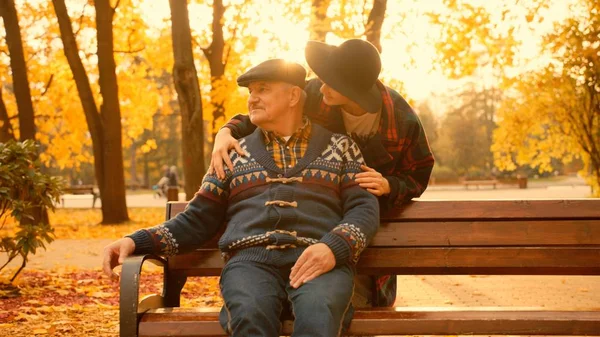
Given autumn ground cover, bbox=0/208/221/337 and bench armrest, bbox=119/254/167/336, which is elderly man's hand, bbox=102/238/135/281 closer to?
bench armrest, bbox=119/254/167/336

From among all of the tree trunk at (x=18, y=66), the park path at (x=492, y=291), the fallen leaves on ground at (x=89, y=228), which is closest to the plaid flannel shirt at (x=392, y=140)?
the park path at (x=492, y=291)

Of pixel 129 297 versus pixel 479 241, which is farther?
pixel 479 241

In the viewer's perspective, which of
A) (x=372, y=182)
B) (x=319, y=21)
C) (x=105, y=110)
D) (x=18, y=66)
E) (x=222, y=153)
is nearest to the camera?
(x=372, y=182)

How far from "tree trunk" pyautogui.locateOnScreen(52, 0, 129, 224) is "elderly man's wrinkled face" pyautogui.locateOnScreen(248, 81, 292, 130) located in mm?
12964

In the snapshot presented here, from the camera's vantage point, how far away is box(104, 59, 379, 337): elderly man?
11.2ft

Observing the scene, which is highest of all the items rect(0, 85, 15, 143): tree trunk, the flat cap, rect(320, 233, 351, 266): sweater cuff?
the flat cap

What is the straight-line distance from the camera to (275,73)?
3.72 meters

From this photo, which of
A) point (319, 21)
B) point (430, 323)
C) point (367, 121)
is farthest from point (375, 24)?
point (430, 323)

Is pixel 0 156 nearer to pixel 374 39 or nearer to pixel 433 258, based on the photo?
pixel 433 258

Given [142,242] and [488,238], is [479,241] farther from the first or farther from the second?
[142,242]

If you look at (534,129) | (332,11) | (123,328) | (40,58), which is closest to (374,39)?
(332,11)

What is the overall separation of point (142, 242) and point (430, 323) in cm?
139

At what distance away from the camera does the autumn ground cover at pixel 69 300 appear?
20.0 feet

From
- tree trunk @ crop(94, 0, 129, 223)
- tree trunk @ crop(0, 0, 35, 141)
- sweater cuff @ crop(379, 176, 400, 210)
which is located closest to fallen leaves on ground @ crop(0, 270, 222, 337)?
sweater cuff @ crop(379, 176, 400, 210)
